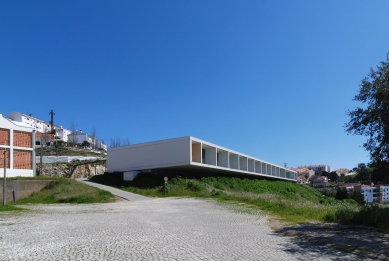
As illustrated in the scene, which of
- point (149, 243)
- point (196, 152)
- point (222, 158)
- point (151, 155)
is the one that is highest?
point (196, 152)

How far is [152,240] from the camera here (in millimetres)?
9234

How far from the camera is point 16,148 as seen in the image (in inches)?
1224

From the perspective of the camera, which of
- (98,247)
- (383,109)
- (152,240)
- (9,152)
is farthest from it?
(9,152)

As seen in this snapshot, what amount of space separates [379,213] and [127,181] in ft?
97.9

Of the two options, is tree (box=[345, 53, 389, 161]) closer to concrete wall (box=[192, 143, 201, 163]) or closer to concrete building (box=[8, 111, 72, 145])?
concrete wall (box=[192, 143, 201, 163])

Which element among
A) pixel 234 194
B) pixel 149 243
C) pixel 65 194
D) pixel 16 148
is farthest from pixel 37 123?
pixel 149 243

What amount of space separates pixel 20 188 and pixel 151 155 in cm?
1536

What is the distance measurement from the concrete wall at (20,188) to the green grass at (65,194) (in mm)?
374

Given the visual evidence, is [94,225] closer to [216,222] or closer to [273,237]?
[216,222]

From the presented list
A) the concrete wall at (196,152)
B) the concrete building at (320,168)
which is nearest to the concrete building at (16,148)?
the concrete wall at (196,152)

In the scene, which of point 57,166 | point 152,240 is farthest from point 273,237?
point 57,166

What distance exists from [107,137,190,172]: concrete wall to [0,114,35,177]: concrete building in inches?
451

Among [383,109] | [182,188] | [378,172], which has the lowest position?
[182,188]

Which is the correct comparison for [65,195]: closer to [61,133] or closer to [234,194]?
[234,194]
